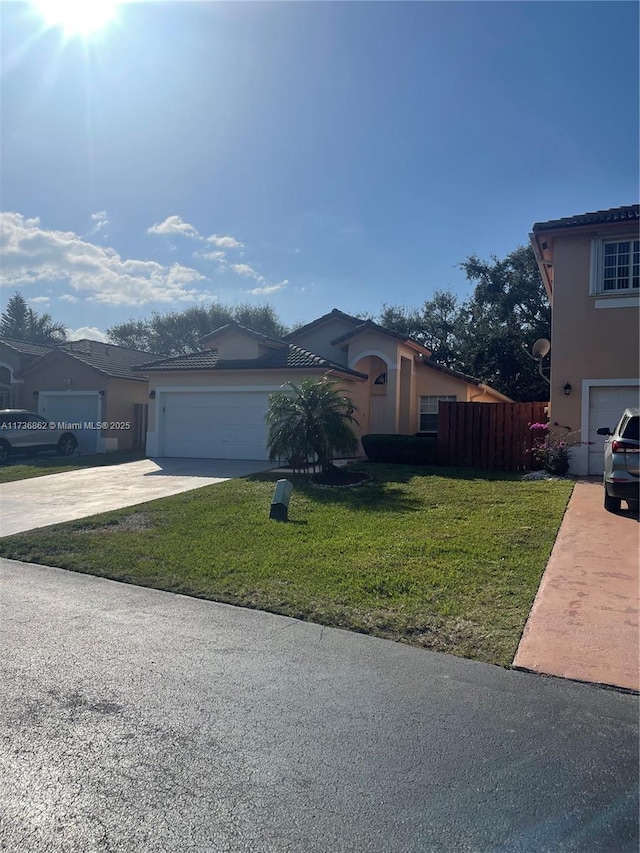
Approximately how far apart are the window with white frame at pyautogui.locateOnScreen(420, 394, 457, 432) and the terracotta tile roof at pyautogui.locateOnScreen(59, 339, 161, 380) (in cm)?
1157

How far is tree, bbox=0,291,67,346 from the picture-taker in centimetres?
6206

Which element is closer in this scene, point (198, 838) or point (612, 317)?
point (198, 838)

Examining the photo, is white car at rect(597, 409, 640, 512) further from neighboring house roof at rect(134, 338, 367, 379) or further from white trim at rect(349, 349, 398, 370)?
white trim at rect(349, 349, 398, 370)

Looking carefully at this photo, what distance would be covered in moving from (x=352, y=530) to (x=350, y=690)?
183 inches

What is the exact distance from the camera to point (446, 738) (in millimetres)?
3498

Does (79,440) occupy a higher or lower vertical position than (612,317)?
lower

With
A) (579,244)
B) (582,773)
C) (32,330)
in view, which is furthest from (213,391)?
(32,330)

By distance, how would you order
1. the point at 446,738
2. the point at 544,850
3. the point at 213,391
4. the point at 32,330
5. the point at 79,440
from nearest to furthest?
the point at 544,850
the point at 446,738
the point at 213,391
the point at 79,440
the point at 32,330

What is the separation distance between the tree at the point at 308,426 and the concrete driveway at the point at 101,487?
6.23 feet

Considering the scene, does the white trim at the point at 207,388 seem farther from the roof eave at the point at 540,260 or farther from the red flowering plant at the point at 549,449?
the roof eave at the point at 540,260

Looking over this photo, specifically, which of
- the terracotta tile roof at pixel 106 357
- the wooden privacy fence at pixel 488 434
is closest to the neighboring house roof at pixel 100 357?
the terracotta tile roof at pixel 106 357

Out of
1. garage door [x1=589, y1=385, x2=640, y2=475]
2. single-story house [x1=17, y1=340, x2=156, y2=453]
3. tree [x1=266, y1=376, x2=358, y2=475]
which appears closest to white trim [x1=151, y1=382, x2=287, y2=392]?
single-story house [x1=17, y1=340, x2=156, y2=453]

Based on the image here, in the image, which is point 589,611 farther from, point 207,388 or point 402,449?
point 207,388

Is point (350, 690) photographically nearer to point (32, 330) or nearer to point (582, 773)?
point (582, 773)
